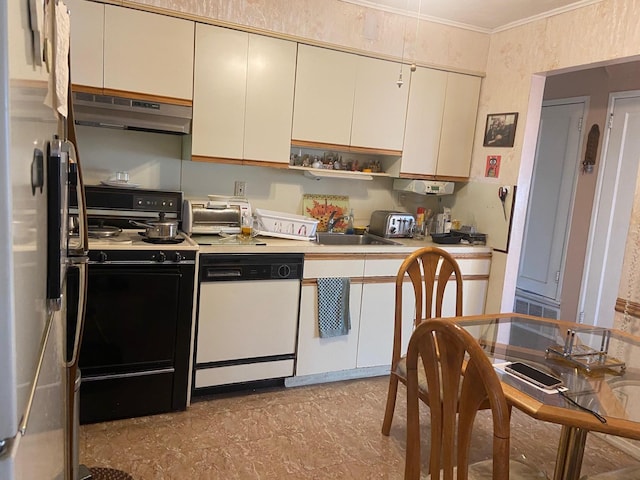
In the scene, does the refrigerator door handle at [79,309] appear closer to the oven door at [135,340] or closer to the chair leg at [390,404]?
the oven door at [135,340]

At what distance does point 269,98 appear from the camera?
10.0 feet

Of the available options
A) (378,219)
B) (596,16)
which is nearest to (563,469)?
(378,219)

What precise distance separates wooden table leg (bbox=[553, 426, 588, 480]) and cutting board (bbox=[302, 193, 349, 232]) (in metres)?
2.25

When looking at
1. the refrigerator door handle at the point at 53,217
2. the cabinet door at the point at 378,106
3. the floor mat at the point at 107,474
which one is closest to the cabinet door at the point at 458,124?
the cabinet door at the point at 378,106

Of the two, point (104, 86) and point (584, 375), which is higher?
point (104, 86)

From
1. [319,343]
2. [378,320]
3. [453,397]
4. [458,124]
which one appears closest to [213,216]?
[319,343]

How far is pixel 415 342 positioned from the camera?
132 cm

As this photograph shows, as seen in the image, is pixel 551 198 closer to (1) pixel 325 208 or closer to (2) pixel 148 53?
(1) pixel 325 208

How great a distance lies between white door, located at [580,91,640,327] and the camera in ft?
12.2

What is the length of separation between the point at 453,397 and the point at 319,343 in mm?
1916

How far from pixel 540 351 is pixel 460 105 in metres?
2.34

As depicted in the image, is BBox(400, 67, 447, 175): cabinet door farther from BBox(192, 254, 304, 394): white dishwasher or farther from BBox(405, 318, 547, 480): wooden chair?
BBox(405, 318, 547, 480): wooden chair

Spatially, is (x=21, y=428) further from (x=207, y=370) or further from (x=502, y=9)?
(x=502, y=9)

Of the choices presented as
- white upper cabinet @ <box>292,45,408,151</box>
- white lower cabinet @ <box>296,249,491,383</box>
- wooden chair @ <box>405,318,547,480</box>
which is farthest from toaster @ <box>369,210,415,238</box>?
wooden chair @ <box>405,318,547,480</box>
